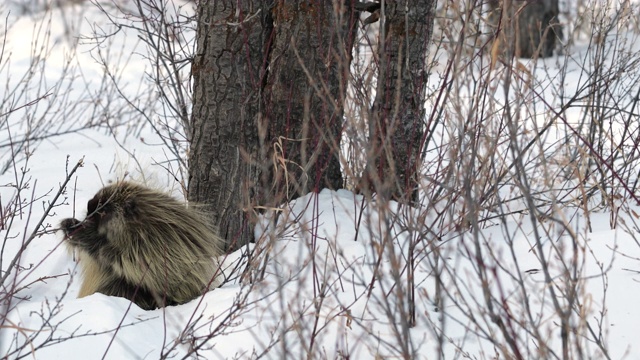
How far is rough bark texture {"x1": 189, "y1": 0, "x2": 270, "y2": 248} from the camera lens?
3873 mm

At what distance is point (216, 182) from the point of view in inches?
161

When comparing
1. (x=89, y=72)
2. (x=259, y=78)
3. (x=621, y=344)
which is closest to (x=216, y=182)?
(x=259, y=78)

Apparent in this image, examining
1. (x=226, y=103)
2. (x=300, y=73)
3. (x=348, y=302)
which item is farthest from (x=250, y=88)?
(x=348, y=302)

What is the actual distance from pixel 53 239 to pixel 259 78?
5.04 feet

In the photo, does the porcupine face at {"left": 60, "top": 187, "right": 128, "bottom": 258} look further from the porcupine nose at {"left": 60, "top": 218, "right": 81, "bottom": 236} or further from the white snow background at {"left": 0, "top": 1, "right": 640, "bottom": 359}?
the white snow background at {"left": 0, "top": 1, "right": 640, "bottom": 359}

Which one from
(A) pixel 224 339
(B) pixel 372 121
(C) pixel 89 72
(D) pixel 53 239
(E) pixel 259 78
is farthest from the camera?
(C) pixel 89 72

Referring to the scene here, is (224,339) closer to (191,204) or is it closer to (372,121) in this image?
(191,204)

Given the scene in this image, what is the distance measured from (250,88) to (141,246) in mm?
947

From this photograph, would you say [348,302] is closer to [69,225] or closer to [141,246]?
[141,246]

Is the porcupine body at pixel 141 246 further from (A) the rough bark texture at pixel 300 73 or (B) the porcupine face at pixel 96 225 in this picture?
(A) the rough bark texture at pixel 300 73

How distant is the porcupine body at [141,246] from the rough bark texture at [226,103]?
0.28 metres

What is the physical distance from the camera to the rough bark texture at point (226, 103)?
3.87 meters

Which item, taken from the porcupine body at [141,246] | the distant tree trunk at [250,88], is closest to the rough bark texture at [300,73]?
the distant tree trunk at [250,88]

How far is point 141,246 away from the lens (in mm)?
3586
